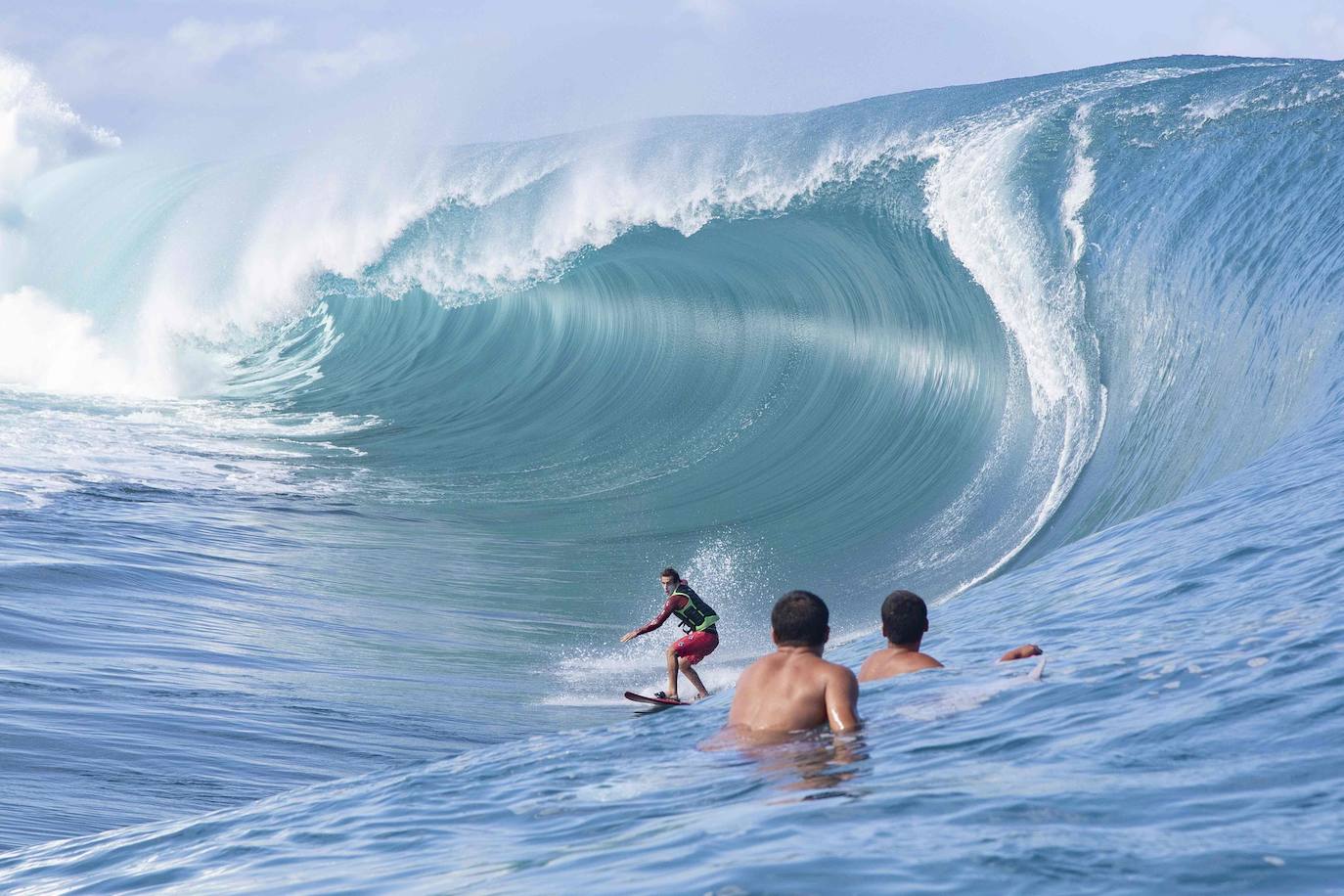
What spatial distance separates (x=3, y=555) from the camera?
9.40 meters

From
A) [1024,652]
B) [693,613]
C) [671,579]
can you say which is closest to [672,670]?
[693,613]

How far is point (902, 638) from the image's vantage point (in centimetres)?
591

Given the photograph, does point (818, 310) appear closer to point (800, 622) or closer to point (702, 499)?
point (702, 499)

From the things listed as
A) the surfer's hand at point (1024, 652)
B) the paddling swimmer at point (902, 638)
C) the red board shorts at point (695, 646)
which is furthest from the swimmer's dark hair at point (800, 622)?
the red board shorts at point (695, 646)

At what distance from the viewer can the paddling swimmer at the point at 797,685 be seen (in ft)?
16.3

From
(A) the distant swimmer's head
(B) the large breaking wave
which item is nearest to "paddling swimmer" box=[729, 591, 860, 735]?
(A) the distant swimmer's head

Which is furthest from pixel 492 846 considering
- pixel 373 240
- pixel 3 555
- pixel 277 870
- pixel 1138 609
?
pixel 373 240

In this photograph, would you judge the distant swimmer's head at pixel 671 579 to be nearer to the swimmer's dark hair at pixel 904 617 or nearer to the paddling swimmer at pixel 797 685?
the swimmer's dark hair at pixel 904 617

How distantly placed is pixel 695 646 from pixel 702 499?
551 centimetres

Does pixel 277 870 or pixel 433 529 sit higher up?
pixel 433 529

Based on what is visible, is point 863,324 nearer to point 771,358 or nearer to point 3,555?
point 771,358

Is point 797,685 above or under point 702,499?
under

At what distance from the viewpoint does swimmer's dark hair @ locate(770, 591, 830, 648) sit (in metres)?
5.18

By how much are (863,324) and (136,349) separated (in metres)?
12.8
